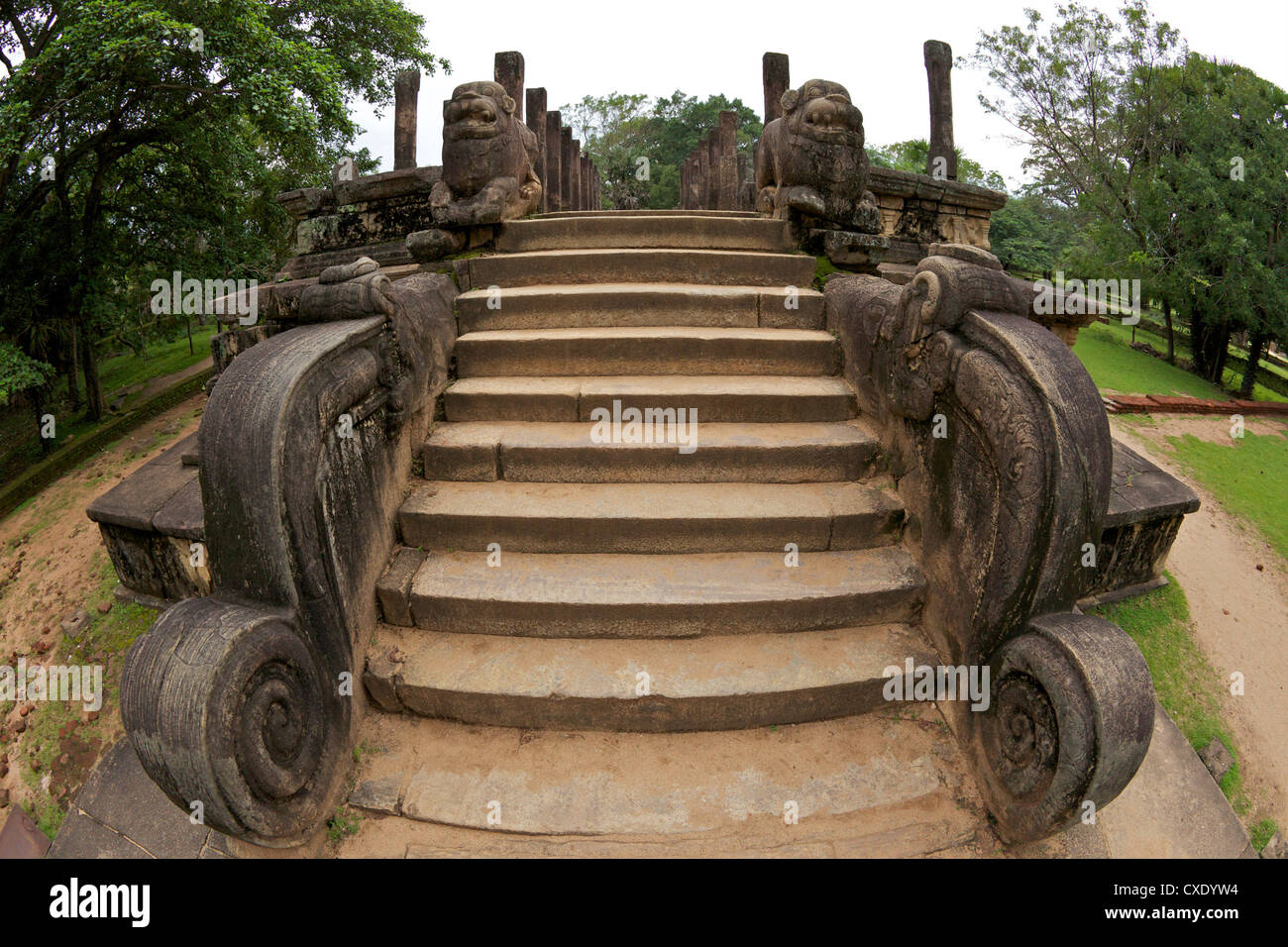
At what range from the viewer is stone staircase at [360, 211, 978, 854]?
2.01 metres

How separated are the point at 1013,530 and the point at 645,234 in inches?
133

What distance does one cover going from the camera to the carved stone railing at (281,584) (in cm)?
158

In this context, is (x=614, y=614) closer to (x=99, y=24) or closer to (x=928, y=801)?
(x=928, y=801)

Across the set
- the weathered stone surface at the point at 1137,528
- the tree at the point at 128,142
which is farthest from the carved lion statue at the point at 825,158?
the tree at the point at 128,142

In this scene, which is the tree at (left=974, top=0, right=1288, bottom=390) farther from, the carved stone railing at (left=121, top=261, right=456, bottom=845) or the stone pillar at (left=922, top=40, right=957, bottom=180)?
the carved stone railing at (left=121, top=261, right=456, bottom=845)

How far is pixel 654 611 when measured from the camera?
7.72 feet

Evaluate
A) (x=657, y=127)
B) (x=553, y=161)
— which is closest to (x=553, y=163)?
(x=553, y=161)

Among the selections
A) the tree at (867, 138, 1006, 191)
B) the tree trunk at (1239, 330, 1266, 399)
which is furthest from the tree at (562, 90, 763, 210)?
the tree trunk at (1239, 330, 1266, 399)

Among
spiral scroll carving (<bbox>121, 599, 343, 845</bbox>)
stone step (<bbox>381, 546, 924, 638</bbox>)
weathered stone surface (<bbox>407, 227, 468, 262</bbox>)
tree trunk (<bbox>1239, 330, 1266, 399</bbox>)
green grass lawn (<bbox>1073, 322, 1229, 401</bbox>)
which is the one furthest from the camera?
tree trunk (<bbox>1239, 330, 1266, 399</bbox>)

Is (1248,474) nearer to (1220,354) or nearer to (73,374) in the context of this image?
(1220,354)

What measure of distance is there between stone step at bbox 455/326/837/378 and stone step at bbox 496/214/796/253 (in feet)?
4.07

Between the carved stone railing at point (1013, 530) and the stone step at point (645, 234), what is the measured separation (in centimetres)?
194

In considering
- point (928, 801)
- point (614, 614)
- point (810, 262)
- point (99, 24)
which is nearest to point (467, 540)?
point (614, 614)

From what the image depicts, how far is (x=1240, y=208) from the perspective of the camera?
33.8 ft
